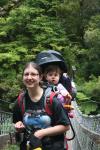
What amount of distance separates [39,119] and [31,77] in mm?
228

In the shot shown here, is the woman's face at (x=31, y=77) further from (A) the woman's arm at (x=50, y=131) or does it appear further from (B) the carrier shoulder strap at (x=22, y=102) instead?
(A) the woman's arm at (x=50, y=131)

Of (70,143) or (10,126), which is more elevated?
(70,143)

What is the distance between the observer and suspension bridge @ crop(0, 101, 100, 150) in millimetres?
3594

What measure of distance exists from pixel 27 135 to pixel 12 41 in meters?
12.6

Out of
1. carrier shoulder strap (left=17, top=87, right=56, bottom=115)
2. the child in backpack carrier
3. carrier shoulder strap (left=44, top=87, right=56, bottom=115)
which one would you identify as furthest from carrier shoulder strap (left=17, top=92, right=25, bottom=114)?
the child in backpack carrier

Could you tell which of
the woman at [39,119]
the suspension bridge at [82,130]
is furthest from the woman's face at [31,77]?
the suspension bridge at [82,130]

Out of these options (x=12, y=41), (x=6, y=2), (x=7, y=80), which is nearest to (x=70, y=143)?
(x=7, y=80)

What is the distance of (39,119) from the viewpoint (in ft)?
8.43

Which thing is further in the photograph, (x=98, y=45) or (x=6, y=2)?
(x=6, y=2)

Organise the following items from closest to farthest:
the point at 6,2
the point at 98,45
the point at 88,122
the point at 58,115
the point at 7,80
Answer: the point at 58,115
the point at 88,122
the point at 7,80
the point at 98,45
the point at 6,2

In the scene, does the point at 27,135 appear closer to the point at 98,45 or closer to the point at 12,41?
the point at 98,45

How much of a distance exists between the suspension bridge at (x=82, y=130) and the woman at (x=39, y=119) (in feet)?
2.87

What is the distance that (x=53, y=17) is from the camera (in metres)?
16.0

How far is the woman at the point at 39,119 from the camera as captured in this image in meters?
2.56
